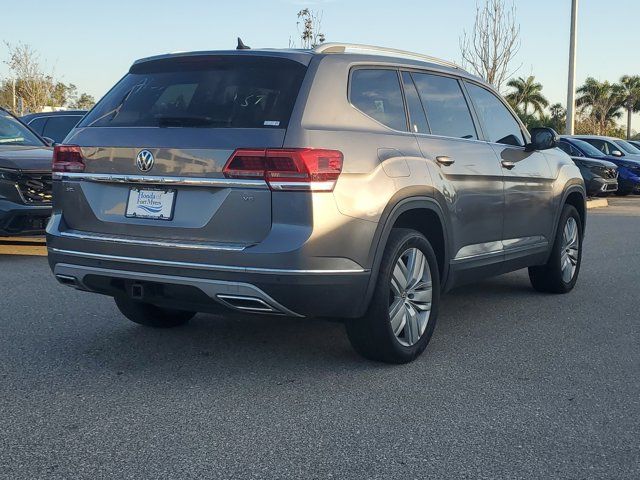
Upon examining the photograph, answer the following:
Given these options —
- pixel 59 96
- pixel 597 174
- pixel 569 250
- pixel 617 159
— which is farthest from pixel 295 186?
pixel 59 96

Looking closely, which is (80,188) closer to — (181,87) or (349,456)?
(181,87)

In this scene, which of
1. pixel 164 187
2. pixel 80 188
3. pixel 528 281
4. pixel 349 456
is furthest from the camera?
pixel 528 281

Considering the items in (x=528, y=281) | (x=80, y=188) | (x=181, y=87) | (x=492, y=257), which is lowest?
(x=528, y=281)

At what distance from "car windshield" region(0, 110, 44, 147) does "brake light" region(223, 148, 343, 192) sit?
6497mm

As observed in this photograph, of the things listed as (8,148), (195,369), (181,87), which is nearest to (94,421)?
(195,369)

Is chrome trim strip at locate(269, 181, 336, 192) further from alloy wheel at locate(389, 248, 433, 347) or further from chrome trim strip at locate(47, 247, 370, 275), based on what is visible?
alloy wheel at locate(389, 248, 433, 347)

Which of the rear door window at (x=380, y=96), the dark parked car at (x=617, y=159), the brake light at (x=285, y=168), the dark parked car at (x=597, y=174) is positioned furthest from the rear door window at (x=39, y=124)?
the dark parked car at (x=617, y=159)

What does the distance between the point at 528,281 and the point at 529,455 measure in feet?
15.4

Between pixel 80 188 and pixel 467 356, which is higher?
pixel 80 188

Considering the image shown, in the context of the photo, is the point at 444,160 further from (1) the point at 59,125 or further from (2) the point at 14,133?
(1) the point at 59,125

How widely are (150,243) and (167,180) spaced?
13.9 inches

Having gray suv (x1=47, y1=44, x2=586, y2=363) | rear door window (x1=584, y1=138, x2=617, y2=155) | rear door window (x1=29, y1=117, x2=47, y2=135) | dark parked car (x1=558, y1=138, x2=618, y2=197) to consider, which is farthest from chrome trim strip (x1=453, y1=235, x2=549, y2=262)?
rear door window (x1=584, y1=138, x2=617, y2=155)

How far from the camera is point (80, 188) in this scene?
4652 mm

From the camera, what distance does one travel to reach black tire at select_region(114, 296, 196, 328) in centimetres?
553
